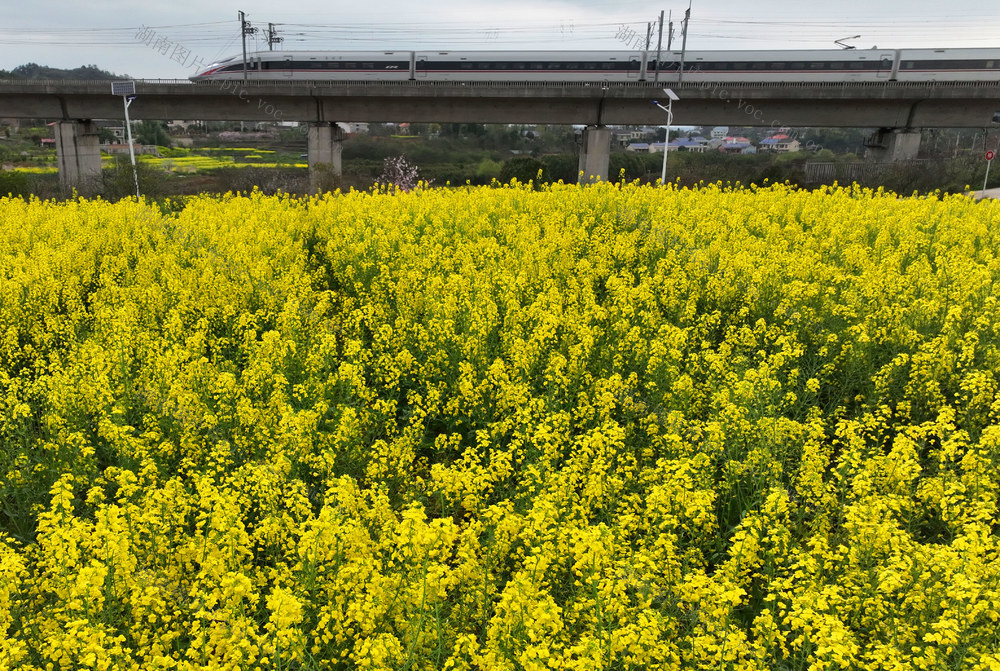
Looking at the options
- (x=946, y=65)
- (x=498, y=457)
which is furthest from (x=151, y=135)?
(x=498, y=457)

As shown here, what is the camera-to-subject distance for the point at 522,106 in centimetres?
3825

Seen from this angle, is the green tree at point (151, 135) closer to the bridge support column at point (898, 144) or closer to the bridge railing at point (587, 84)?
the bridge railing at point (587, 84)

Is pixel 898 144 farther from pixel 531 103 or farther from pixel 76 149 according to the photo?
pixel 76 149

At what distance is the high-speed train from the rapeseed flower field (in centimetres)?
3466

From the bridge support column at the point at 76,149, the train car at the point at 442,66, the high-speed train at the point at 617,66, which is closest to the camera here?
the high-speed train at the point at 617,66

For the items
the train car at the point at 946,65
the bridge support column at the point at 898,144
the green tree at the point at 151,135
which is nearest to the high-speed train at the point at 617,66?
the train car at the point at 946,65

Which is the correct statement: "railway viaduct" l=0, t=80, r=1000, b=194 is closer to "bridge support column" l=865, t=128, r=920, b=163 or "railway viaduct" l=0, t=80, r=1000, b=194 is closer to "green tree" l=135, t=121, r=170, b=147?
"bridge support column" l=865, t=128, r=920, b=163

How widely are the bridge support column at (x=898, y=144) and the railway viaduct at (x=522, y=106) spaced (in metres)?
0.06

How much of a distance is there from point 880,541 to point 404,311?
5.60 m

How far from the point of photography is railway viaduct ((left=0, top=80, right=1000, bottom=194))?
117ft

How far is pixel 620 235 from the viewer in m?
11.4

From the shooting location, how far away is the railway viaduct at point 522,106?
117 ft

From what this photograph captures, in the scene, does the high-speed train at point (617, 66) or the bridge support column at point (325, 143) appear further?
the high-speed train at point (617, 66)

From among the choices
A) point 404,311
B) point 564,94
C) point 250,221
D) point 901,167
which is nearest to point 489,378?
point 404,311
